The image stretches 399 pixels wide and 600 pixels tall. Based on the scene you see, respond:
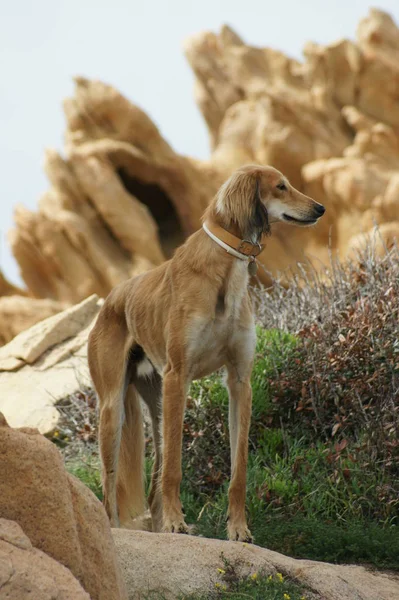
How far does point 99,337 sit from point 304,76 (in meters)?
29.4

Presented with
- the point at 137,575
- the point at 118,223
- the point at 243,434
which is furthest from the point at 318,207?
the point at 118,223

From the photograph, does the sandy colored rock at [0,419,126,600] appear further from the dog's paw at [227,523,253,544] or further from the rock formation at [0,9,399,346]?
the rock formation at [0,9,399,346]

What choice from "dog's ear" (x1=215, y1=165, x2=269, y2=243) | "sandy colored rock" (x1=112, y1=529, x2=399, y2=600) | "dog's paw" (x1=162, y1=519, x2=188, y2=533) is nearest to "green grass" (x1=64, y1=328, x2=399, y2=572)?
"sandy colored rock" (x1=112, y1=529, x2=399, y2=600)

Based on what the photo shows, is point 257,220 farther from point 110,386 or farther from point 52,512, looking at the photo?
point 52,512

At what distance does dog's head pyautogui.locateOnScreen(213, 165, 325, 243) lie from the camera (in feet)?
17.4

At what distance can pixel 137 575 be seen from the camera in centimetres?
407

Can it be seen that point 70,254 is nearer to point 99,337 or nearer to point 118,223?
point 118,223

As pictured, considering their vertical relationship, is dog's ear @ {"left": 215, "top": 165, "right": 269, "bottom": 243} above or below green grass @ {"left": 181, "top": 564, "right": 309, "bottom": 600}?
above

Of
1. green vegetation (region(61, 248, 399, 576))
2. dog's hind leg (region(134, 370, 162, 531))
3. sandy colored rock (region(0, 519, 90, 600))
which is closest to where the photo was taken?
sandy colored rock (region(0, 519, 90, 600))

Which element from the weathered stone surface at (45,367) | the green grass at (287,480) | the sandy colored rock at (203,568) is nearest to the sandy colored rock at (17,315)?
the weathered stone surface at (45,367)

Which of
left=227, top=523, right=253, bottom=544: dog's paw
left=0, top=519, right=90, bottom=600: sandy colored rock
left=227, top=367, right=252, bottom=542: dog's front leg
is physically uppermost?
left=227, top=367, right=252, bottom=542: dog's front leg

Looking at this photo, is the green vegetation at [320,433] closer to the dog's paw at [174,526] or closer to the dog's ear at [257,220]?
the dog's paw at [174,526]

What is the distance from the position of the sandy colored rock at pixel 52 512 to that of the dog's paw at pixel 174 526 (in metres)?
1.57

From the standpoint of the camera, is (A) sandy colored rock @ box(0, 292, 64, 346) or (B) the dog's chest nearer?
(B) the dog's chest
